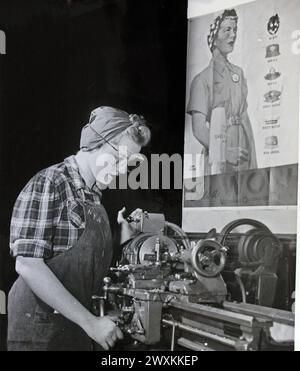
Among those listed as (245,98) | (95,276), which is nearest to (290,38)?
(245,98)

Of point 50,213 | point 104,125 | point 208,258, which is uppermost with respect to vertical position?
point 104,125

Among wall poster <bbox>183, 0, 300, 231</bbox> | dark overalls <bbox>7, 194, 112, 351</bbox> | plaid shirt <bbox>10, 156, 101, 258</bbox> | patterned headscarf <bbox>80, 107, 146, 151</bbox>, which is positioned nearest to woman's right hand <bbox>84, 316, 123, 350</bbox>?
dark overalls <bbox>7, 194, 112, 351</bbox>

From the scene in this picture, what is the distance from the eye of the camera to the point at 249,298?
1688 mm

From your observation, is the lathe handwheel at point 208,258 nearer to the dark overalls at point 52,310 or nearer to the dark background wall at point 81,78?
the dark background wall at point 81,78

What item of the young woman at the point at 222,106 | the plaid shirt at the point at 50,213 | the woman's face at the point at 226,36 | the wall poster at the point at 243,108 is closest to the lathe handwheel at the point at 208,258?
the wall poster at the point at 243,108

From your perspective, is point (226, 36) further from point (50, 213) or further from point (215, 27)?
point (50, 213)

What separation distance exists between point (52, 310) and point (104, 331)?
0.16 m

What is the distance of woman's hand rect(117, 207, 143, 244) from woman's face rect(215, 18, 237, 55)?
0.54 meters

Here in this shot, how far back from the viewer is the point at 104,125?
1779 millimetres

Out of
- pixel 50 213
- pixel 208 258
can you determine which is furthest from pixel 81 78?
pixel 208 258

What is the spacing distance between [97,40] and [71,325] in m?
0.84

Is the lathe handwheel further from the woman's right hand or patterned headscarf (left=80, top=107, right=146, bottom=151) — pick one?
patterned headscarf (left=80, top=107, right=146, bottom=151)
